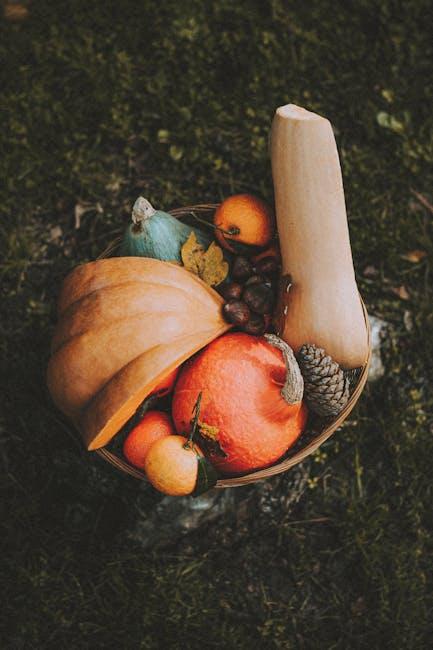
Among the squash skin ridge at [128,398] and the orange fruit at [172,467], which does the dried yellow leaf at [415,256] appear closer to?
the squash skin ridge at [128,398]

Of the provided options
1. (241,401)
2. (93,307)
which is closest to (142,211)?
(93,307)

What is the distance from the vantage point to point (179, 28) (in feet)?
7.11

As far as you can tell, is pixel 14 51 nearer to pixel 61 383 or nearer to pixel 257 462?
pixel 61 383

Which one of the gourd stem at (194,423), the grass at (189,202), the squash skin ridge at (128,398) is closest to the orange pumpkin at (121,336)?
the squash skin ridge at (128,398)

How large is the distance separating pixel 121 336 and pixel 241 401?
32cm

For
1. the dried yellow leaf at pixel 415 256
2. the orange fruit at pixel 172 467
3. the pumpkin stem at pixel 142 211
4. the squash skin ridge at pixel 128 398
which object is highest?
the pumpkin stem at pixel 142 211

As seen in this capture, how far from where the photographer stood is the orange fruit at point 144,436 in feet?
4.95

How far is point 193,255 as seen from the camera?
1.62 meters

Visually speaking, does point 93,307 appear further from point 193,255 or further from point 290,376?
point 290,376

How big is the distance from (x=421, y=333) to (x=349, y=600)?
897 mm

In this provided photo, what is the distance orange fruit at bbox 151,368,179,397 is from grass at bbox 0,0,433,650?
1.47 ft

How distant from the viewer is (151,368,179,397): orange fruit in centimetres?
155

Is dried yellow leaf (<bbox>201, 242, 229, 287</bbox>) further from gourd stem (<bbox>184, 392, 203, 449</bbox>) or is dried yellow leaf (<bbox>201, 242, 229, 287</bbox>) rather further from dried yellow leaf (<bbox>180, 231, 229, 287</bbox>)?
gourd stem (<bbox>184, 392, 203, 449</bbox>)

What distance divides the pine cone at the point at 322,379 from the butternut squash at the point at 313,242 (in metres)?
0.06
